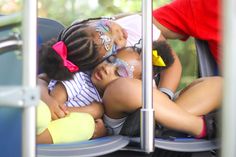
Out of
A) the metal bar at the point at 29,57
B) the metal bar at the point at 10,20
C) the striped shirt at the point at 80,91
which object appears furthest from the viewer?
the striped shirt at the point at 80,91

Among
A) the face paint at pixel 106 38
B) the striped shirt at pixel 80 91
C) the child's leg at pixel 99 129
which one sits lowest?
the child's leg at pixel 99 129

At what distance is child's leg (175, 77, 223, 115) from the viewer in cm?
178

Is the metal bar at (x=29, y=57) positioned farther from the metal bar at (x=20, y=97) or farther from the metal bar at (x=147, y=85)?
the metal bar at (x=147, y=85)

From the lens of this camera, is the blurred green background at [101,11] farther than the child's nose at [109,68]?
Yes

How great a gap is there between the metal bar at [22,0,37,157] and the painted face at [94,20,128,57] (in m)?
0.81

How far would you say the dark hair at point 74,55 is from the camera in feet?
6.31

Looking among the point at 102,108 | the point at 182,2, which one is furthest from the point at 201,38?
the point at 102,108

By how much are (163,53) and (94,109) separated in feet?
1.40

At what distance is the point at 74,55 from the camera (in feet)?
6.46

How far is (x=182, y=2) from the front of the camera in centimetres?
210

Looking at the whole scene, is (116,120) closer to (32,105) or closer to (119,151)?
(119,151)

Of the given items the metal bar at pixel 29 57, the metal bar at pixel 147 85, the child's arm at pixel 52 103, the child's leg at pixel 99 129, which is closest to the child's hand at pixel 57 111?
the child's arm at pixel 52 103

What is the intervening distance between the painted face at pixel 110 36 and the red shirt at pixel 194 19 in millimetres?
205

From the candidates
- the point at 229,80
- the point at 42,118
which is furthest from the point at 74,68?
the point at 229,80
